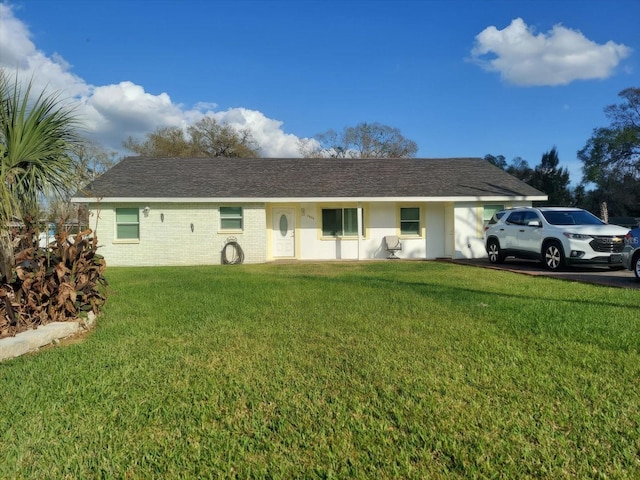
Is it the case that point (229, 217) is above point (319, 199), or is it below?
below

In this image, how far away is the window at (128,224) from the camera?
1591 centimetres

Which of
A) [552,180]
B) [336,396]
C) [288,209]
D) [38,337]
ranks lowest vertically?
[336,396]

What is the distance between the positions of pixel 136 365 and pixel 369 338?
8.13 feet

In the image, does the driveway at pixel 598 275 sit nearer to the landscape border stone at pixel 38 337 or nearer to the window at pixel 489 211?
the window at pixel 489 211

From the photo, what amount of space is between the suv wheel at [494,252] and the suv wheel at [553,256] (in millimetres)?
2040

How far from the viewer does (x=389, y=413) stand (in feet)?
10.1

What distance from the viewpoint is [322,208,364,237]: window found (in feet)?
56.5

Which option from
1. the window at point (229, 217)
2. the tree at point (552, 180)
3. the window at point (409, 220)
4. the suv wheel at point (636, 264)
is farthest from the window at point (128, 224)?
the tree at point (552, 180)

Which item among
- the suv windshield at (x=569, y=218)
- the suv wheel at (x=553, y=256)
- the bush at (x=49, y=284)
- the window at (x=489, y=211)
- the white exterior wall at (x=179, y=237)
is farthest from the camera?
the window at (x=489, y=211)

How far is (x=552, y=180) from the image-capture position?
5012 centimetres

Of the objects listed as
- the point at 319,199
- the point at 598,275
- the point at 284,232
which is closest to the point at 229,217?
the point at 284,232

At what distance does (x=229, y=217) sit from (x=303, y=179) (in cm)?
352

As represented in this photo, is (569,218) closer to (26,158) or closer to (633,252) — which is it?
(633,252)

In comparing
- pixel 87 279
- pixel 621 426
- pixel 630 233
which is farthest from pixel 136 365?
pixel 630 233
